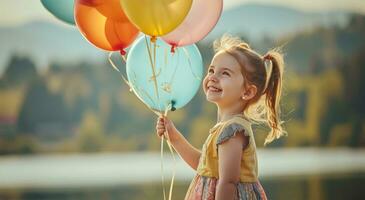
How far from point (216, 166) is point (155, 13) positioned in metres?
0.42

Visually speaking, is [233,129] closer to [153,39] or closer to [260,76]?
[260,76]

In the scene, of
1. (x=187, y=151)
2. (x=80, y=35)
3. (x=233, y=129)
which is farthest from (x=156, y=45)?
(x=80, y=35)

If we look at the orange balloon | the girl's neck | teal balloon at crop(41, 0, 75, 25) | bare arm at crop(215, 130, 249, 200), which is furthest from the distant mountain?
bare arm at crop(215, 130, 249, 200)

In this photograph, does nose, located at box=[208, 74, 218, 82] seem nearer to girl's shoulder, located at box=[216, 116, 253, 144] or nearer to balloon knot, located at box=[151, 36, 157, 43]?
girl's shoulder, located at box=[216, 116, 253, 144]

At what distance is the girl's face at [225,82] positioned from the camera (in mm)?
1877

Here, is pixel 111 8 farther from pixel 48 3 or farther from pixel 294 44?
pixel 294 44

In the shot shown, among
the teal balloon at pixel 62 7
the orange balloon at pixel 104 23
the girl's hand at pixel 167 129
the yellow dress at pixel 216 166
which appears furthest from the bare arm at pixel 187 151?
the teal balloon at pixel 62 7

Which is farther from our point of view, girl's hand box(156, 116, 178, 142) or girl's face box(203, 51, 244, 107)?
girl's hand box(156, 116, 178, 142)

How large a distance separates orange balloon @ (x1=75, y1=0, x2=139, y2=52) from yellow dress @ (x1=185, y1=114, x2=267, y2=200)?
1.38 feet

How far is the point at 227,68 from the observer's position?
6.18 ft

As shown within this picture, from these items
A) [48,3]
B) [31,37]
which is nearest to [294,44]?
[31,37]

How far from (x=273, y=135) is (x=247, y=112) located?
0.34 ft

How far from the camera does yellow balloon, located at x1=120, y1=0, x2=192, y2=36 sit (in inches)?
76.3

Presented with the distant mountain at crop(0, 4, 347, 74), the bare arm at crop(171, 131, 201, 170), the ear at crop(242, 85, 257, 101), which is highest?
the distant mountain at crop(0, 4, 347, 74)
